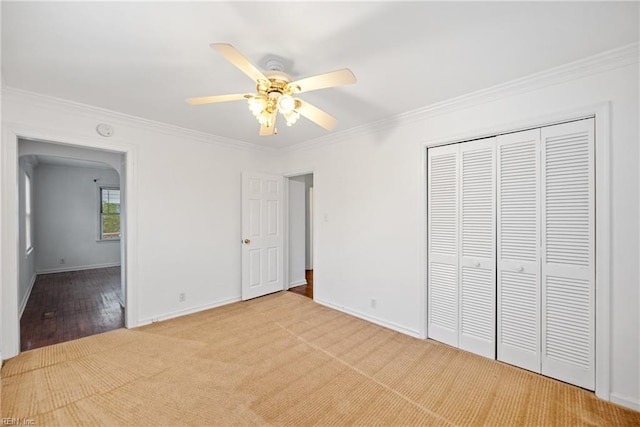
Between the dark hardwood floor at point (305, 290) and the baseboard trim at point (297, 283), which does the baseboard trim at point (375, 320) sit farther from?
the baseboard trim at point (297, 283)

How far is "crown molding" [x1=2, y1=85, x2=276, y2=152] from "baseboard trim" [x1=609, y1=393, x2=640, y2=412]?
180 inches

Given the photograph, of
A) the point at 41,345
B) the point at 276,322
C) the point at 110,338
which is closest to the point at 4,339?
the point at 41,345

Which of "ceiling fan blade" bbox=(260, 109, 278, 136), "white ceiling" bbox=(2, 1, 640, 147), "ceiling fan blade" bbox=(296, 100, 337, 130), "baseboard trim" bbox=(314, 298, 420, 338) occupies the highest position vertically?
"white ceiling" bbox=(2, 1, 640, 147)

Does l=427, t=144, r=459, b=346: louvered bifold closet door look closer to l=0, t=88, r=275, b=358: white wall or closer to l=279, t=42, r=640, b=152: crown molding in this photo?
l=279, t=42, r=640, b=152: crown molding

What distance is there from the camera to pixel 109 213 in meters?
6.94

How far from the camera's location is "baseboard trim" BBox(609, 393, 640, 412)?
1801mm

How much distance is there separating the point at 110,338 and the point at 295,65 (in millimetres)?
3274

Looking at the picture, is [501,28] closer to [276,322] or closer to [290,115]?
[290,115]

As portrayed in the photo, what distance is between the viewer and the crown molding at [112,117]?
8.11ft

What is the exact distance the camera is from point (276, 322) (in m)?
3.27

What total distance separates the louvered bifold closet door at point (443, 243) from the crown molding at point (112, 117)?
2818 mm

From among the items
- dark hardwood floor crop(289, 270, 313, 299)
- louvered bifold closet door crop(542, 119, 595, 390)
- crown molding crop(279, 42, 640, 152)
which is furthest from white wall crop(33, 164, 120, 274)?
louvered bifold closet door crop(542, 119, 595, 390)

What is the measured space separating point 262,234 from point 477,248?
3.01 m

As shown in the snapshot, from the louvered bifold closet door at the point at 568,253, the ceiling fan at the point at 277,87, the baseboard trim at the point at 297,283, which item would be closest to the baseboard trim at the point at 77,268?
the baseboard trim at the point at 297,283
